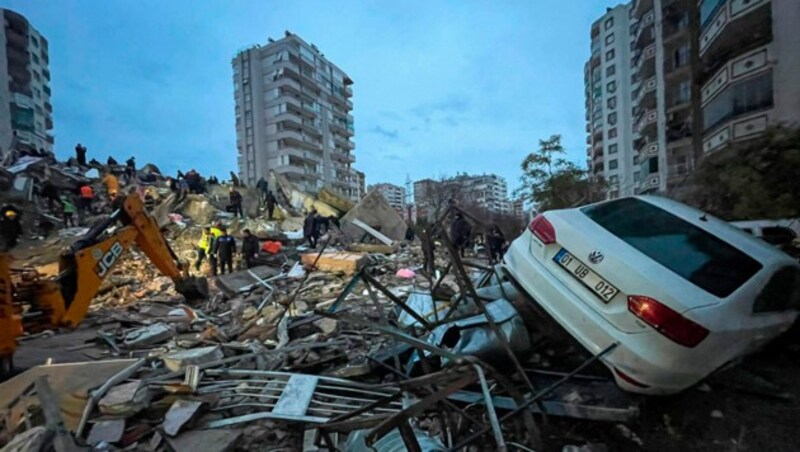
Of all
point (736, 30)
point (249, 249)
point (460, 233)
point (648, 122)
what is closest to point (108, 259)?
point (249, 249)

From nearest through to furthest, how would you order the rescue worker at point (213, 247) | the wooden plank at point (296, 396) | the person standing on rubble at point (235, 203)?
1. the wooden plank at point (296, 396)
2. the rescue worker at point (213, 247)
3. the person standing on rubble at point (235, 203)

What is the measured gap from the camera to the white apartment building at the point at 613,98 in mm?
46125

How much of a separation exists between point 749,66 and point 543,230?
1847 centimetres

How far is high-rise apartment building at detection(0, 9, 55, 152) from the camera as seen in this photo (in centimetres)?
3934

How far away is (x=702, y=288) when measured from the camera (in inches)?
94.3

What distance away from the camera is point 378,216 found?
18.5m

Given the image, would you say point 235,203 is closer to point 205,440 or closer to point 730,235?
point 205,440

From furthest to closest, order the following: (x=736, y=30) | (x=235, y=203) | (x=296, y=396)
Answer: (x=235, y=203) < (x=736, y=30) < (x=296, y=396)

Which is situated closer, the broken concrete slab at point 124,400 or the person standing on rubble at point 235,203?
the broken concrete slab at point 124,400

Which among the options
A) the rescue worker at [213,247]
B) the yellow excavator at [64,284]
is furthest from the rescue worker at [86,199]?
the yellow excavator at [64,284]

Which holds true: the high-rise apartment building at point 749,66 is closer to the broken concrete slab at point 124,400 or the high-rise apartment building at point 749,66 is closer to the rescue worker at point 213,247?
the broken concrete slab at point 124,400

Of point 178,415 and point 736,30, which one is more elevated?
point 736,30

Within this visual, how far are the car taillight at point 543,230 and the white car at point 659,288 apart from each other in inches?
0.4

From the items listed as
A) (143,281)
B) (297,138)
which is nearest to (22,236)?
(143,281)
